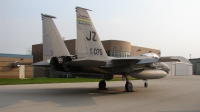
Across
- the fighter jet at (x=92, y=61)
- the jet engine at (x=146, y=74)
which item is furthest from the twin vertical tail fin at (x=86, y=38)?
the jet engine at (x=146, y=74)

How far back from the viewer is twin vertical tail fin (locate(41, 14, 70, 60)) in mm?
12922

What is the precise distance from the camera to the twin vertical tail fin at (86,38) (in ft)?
36.3

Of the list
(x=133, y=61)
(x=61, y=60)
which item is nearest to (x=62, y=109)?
(x=61, y=60)

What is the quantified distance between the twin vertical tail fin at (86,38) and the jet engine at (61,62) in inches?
41.9

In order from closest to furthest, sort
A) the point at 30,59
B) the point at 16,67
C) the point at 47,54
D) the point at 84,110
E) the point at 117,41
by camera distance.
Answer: the point at 84,110
the point at 47,54
the point at 16,67
the point at 30,59
the point at 117,41

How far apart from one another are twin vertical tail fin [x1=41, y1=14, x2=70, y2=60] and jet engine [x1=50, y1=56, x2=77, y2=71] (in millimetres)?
1067

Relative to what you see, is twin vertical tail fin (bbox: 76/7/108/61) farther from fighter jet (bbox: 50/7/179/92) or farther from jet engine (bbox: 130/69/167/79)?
jet engine (bbox: 130/69/167/79)

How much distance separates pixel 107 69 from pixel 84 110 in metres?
5.67

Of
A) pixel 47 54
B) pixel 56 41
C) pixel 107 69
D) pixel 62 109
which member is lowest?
pixel 62 109

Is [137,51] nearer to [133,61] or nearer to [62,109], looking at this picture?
[133,61]

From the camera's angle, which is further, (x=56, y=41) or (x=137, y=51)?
(x=137, y=51)

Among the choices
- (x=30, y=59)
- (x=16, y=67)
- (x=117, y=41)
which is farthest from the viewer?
(x=117, y=41)

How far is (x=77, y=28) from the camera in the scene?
11000 millimetres

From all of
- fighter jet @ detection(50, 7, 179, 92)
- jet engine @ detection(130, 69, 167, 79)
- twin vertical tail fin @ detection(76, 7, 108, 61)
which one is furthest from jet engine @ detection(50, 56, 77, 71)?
jet engine @ detection(130, 69, 167, 79)
